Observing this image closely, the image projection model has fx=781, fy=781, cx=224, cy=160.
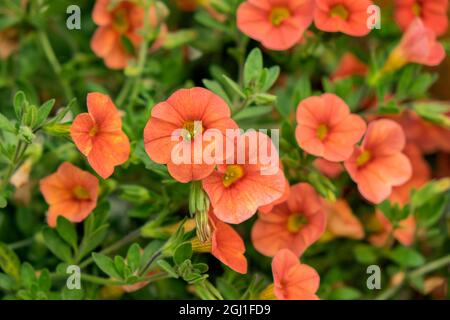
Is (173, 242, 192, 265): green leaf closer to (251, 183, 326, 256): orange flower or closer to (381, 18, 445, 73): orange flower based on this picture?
(251, 183, 326, 256): orange flower

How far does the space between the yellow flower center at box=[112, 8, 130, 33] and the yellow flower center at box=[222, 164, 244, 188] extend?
427mm

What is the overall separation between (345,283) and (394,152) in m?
0.34

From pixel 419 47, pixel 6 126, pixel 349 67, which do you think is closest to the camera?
pixel 6 126

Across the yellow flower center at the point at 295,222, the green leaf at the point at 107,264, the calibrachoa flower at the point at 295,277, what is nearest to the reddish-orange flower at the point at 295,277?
the calibrachoa flower at the point at 295,277

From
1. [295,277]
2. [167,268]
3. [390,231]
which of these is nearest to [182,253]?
[167,268]

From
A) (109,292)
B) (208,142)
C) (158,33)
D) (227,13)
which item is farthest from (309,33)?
(109,292)

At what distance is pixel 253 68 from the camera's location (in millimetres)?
1128

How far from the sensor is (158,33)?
4.37 ft

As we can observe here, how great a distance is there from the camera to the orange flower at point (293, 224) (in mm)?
1183

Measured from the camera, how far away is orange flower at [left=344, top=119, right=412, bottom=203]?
1.19 metres

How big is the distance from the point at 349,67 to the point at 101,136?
0.67m

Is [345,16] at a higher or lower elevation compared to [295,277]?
higher

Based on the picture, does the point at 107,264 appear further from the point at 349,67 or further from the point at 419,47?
the point at 349,67
